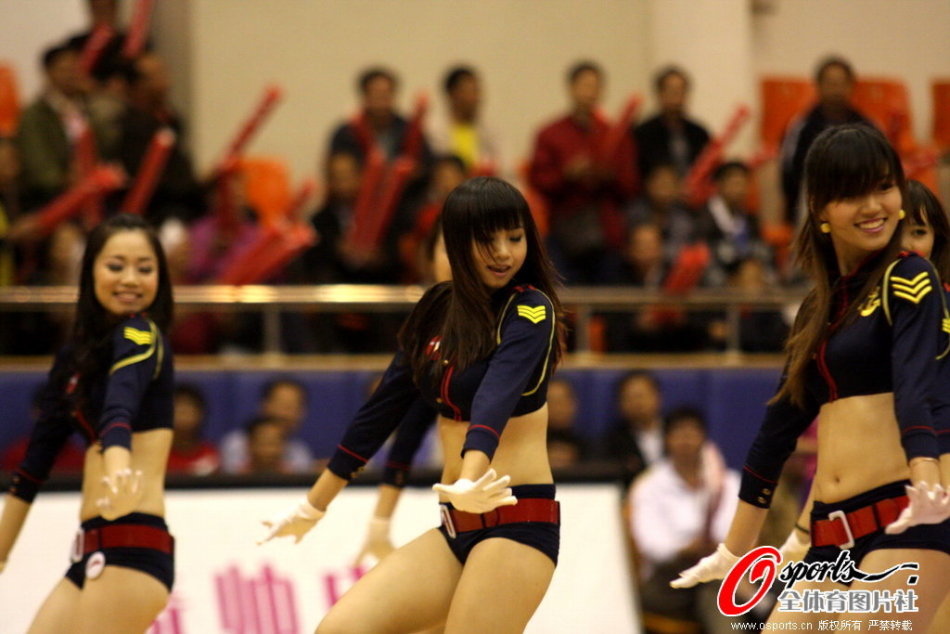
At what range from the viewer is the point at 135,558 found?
4.36m

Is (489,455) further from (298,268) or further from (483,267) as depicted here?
(298,268)

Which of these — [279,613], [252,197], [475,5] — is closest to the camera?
[279,613]

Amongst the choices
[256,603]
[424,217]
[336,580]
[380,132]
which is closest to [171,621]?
[256,603]

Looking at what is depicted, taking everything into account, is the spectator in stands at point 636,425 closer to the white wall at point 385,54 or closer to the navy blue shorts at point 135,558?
the white wall at point 385,54

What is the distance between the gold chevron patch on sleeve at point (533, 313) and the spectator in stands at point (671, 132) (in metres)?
5.52

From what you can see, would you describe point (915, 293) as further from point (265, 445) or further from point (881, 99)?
point (881, 99)

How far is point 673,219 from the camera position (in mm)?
8859

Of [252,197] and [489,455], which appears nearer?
[489,455]

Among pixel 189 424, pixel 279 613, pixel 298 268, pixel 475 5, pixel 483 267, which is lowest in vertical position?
pixel 279 613

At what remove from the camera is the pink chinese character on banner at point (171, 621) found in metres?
6.04

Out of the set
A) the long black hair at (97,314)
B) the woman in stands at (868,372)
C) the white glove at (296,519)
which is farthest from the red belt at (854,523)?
the long black hair at (97,314)

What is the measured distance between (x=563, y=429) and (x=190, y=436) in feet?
6.28

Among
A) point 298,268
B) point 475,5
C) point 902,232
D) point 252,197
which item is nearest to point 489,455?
point 902,232

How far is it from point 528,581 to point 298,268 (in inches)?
194
